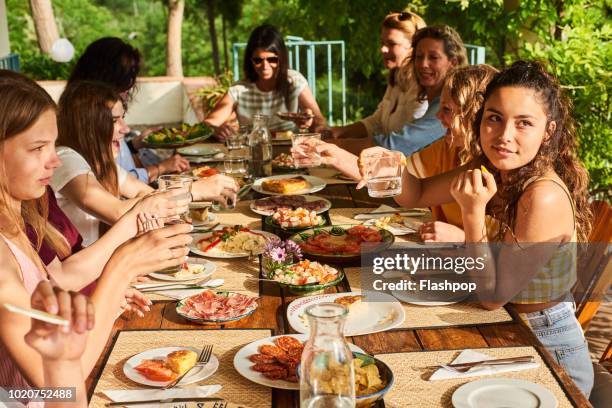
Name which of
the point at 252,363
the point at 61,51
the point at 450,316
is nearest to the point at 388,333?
the point at 450,316

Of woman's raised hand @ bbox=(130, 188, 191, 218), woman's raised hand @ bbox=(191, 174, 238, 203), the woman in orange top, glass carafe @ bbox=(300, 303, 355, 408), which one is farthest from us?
the woman in orange top

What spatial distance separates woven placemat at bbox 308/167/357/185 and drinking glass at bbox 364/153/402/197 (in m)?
0.84

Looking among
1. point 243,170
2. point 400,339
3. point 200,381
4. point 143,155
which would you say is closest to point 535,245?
point 400,339

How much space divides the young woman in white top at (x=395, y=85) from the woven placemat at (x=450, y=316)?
231 cm

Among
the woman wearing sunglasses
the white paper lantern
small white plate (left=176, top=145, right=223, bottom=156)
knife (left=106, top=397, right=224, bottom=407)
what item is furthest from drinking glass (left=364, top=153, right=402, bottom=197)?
the white paper lantern

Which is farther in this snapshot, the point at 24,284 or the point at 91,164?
the point at 91,164

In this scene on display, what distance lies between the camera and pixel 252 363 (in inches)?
67.6

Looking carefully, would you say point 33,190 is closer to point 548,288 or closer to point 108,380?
point 108,380

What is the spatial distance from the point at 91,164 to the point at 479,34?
14.0ft

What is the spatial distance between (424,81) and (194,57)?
13965mm

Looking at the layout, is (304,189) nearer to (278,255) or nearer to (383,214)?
(383,214)

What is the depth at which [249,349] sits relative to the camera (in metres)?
1.78

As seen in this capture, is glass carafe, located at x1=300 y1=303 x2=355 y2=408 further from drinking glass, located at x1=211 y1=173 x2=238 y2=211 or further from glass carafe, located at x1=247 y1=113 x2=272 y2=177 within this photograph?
glass carafe, located at x1=247 y1=113 x2=272 y2=177

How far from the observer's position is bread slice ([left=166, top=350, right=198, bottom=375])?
5.51 feet
